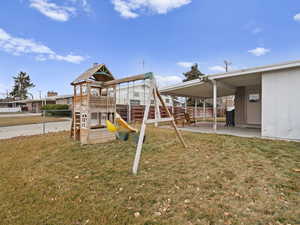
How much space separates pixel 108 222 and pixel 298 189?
280 centimetres

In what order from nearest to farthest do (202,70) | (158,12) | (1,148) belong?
(1,148) < (158,12) < (202,70)

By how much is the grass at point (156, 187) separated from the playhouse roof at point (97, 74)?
2.49 metres

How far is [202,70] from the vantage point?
2639 cm

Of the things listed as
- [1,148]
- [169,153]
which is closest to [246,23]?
[169,153]

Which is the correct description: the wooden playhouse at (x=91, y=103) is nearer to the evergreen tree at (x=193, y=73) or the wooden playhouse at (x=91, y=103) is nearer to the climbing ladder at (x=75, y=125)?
the climbing ladder at (x=75, y=125)

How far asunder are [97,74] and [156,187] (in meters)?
4.63

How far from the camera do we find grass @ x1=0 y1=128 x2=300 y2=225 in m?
1.97

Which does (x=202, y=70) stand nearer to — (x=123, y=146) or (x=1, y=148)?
(x=123, y=146)

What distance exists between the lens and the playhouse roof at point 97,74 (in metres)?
5.43

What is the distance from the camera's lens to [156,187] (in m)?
2.64

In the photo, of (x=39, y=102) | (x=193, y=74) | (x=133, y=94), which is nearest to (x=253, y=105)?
(x=133, y=94)

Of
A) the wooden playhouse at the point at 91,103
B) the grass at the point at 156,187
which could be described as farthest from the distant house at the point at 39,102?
the grass at the point at 156,187

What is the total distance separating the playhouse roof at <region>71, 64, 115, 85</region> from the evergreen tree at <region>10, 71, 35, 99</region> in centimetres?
5469

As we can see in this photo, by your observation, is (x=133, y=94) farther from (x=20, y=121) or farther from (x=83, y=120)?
(x=83, y=120)
